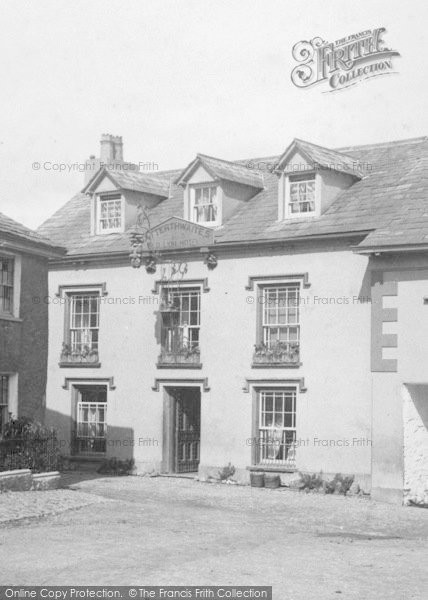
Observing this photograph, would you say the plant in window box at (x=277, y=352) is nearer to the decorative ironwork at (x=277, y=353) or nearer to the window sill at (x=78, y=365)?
the decorative ironwork at (x=277, y=353)

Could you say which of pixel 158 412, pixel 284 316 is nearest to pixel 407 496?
pixel 284 316

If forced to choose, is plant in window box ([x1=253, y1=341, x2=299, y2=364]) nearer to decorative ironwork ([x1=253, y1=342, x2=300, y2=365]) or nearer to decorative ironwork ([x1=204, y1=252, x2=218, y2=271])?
decorative ironwork ([x1=253, y1=342, x2=300, y2=365])

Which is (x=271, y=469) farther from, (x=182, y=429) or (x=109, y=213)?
(x=109, y=213)

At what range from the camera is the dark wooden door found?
94.8 feet

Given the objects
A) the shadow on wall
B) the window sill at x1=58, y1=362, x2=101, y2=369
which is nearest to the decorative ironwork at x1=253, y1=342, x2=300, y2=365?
the shadow on wall

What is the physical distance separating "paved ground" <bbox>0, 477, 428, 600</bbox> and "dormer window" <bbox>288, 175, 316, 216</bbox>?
7.56 meters

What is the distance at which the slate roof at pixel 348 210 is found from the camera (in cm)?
2516

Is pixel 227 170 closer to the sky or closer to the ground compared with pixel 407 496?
closer to the sky

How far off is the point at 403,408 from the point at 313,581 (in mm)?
10436

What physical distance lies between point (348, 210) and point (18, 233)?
8363mm

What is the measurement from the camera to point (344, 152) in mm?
30453

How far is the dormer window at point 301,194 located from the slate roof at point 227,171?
195 centimetres

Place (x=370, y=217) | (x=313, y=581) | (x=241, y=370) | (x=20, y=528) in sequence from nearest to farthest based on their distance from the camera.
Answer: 1. (x=313, y=581)
2. (x=20, y=528)
3. (x=370, y=217)
4. (x=241, y=370)

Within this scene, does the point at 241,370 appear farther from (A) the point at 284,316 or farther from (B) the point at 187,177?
(B) the point at 187,177
